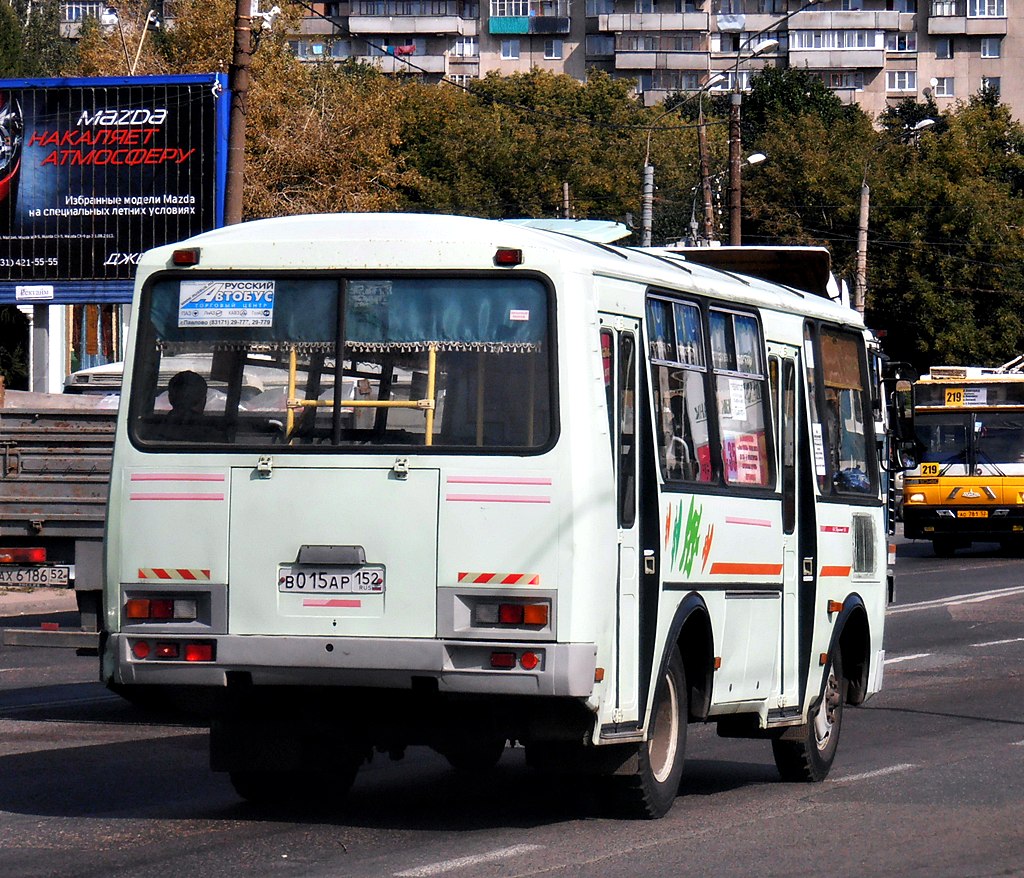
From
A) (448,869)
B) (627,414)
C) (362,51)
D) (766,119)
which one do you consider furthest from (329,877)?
(362,51)

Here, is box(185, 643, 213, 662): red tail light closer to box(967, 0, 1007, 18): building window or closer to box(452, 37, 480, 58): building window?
box(967, 0, 1007, 18): building window

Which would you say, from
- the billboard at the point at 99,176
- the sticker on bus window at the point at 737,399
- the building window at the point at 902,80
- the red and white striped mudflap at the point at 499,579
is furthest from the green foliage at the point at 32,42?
the building window at the point at 902,80

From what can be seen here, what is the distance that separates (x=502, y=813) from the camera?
8.98 metres

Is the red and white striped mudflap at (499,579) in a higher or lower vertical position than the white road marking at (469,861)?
higher

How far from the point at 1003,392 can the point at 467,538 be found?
86.1 feet

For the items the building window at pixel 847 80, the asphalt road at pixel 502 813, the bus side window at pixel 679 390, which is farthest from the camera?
the building window at pixel 847 80

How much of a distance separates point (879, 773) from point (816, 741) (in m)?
0.59

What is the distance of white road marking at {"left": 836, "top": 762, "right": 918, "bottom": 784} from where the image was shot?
10.7 m

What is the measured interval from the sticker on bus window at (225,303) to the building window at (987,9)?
381 feet

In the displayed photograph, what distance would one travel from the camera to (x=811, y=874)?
297 inches

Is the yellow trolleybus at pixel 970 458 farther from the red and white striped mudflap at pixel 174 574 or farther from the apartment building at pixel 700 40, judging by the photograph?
the apartment building at pixel 700 40

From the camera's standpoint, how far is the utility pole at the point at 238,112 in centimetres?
2236

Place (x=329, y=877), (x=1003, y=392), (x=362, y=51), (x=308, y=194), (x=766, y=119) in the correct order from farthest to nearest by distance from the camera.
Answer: (x=362, y=51)
(x=766, y=119)
(x=308, y=194)
(x=1003, y=392)
(x=329, y=877)

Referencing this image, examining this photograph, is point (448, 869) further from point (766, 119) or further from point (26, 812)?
point (766, 119)
